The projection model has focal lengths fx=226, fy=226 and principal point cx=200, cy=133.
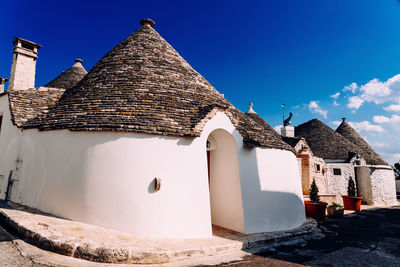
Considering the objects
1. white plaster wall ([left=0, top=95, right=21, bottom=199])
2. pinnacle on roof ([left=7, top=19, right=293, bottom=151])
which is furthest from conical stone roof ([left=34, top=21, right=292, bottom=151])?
white plaster wall ([left=0, top=95, right=21, bottom=199])

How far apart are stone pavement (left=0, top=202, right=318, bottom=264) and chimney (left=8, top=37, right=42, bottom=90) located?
6.94 metres

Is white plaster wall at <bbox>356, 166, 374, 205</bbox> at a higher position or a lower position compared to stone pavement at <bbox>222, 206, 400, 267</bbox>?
higher

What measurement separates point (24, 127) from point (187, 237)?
6250mm

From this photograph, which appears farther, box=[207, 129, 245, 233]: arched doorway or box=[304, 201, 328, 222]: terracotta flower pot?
box=[304, 201, 328, 222]: terracotta flower pot

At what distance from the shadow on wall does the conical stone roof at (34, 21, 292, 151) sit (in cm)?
58

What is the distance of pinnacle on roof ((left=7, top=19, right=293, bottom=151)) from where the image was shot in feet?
19.6

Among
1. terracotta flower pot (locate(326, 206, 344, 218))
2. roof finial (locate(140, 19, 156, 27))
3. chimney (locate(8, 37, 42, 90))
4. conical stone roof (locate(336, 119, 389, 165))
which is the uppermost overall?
roof finial (locate(140, 19, 156, 27))

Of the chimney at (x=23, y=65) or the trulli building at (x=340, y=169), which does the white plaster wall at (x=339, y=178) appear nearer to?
the trulli building at (x=340, y=169)

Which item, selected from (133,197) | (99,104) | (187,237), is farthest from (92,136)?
(187,237)

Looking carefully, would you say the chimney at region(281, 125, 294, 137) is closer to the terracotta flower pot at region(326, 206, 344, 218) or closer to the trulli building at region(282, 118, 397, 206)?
the trulli building at region(282, 118, 397, 206)

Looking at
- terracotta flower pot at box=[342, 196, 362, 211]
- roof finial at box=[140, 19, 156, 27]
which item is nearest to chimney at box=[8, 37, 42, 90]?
roof finial at box=[140, 19, 156, 27]

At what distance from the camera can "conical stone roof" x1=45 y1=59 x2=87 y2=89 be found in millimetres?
13764

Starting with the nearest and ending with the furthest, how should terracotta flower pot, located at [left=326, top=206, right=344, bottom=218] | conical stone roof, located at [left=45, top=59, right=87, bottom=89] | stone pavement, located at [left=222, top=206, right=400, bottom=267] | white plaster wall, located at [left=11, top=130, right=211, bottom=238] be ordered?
Answer: stone pavement, located at [left=222, top=206, right=400, bottom=267], white plaster wall, located at [left=11, top=130, right=211, bottom=238], terracotta flower pot, located at [left=326, top=206, right=344, bottom=218], conical stone roof, located at [left=45, top=59, right=87, bottom=89]

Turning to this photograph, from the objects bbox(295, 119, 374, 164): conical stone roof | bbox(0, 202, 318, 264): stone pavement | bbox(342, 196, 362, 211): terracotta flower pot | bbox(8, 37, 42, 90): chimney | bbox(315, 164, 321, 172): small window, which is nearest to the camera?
bbox(0, 202, 318, 264): stone pavement
